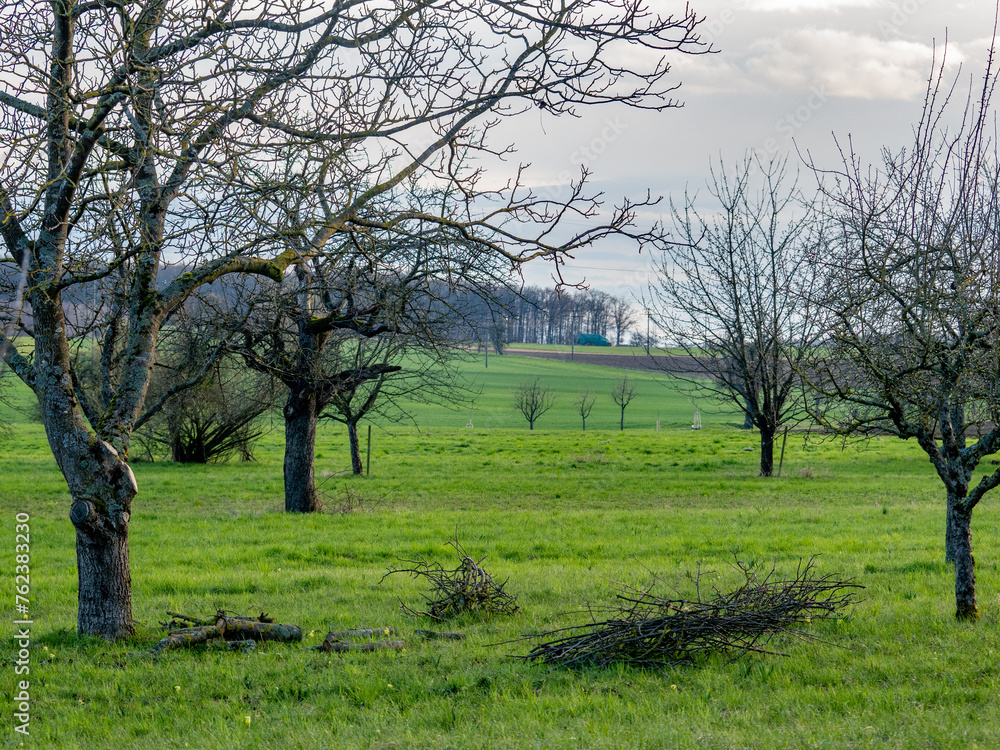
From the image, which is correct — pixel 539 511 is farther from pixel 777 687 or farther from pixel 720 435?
pixel 720 435

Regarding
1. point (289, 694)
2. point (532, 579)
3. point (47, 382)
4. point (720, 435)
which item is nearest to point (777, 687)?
point (289, 694)

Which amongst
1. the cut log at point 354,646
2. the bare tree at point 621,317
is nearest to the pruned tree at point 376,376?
the cut log at point 354,646

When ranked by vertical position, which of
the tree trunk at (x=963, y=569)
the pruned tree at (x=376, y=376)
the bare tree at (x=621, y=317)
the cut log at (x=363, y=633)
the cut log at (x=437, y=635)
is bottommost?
the cut log at (x=437, y=635)

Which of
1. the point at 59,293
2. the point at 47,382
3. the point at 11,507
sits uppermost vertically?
the point at 59,293

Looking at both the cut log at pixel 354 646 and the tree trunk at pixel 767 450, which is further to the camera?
the tree trunk at pixel 767 450

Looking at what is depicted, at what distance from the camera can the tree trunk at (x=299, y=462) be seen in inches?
579

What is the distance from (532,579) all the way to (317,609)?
2.49 meters

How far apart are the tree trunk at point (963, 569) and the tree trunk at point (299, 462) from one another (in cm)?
1093

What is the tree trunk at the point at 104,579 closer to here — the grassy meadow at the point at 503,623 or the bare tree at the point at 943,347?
the grassy meadow at the point at 503,623

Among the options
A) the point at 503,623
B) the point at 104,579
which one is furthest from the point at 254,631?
the point at 503,623

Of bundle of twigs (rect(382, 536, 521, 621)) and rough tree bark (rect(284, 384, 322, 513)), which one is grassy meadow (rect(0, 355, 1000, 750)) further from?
rough tree bark (rect(284, 384, 322, 513))

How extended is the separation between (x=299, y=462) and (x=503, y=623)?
8932mm

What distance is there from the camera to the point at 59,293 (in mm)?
5992

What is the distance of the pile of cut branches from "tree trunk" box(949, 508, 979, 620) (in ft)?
18.8
